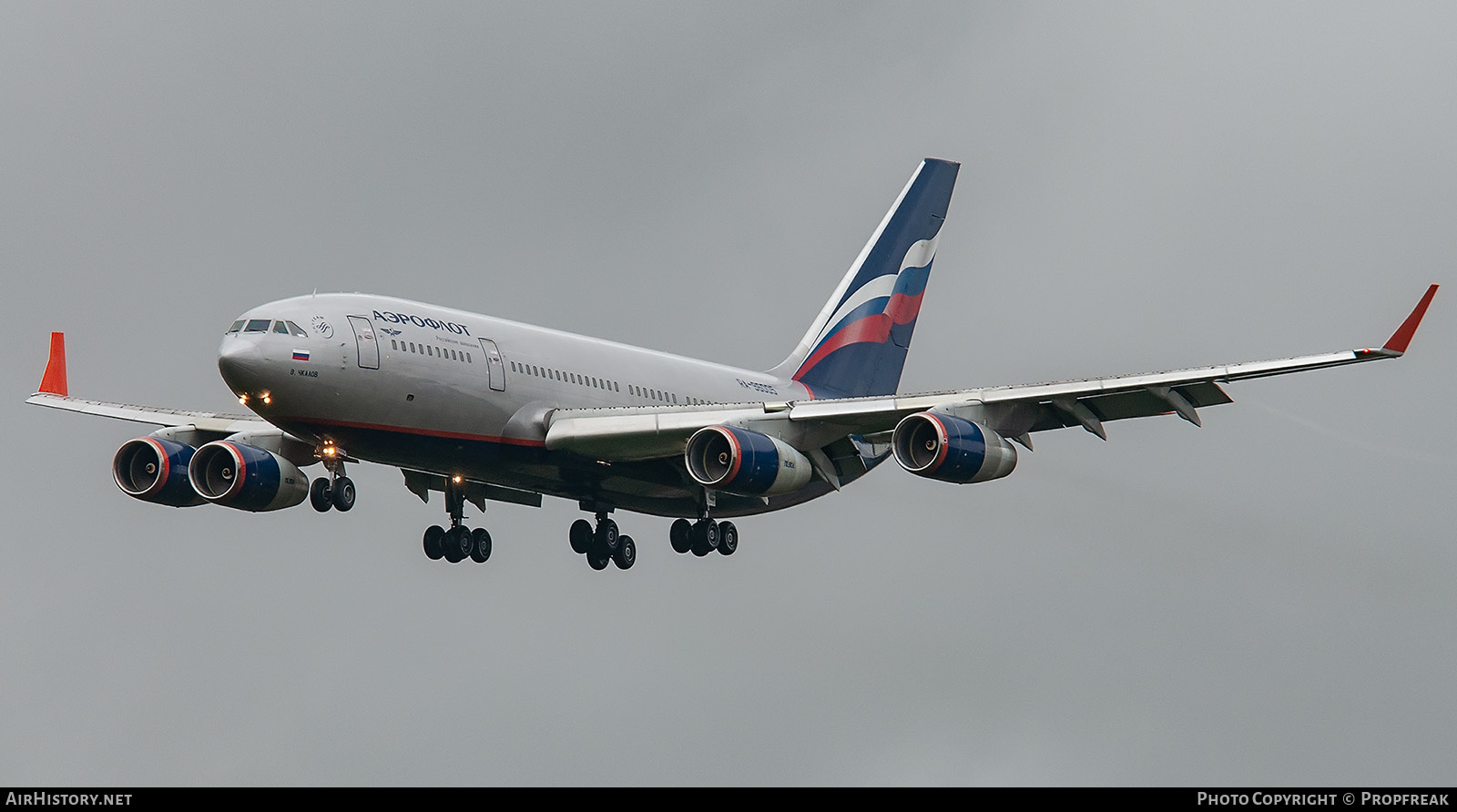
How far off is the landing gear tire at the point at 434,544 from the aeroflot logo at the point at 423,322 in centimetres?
791

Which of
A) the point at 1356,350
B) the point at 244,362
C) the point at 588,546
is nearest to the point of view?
the point at 1356,350

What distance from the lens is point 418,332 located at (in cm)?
4162

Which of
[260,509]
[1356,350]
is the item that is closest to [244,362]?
[260,509]

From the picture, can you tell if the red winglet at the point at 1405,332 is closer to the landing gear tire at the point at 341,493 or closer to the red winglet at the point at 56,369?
the landing gear tire at the point at 341,493

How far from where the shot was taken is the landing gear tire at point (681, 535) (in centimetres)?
4909

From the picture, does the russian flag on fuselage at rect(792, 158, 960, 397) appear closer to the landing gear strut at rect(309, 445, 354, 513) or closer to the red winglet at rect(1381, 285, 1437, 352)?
the landing gear strut at rect(309, 445, 354, 513)

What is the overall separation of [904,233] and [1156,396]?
2024cm

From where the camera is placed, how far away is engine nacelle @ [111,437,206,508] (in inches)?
1791

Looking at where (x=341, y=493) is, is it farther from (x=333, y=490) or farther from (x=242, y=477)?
(x=242, y=477)

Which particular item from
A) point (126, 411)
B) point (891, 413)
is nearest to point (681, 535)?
point (891, 413)

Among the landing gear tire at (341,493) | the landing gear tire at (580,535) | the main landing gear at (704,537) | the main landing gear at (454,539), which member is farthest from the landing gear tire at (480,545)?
the landing gear tire at (341,493)

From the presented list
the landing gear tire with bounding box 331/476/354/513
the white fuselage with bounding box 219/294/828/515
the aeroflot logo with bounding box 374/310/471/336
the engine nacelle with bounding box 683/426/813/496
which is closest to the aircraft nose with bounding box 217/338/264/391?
the white fuselage with bounding box 219/294/828/515

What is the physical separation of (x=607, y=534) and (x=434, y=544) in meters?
4.69
